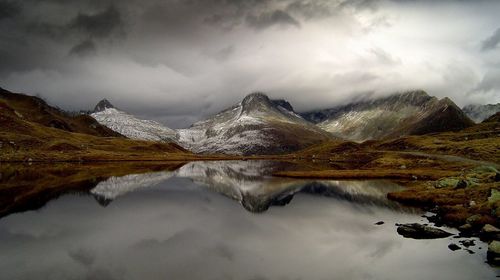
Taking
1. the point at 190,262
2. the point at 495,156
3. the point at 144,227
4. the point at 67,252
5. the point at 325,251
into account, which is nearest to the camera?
the point at 190,262

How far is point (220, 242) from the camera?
4397 cm

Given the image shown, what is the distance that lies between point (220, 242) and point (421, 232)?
927 inches

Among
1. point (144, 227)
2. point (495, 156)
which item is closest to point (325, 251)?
point (144, 227)

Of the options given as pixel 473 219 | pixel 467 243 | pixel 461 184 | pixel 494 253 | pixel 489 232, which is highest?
pixel 461 184

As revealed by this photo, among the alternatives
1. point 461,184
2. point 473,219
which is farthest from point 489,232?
point 461,184

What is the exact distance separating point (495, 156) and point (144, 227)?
16925 cm

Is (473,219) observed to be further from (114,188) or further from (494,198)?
(114,188)

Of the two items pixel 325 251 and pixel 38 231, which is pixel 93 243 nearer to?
pixel 38 231

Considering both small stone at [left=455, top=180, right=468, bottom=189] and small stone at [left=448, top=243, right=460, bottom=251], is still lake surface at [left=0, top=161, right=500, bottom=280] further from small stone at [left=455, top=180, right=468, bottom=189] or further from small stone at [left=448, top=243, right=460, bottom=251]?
small stone at [left=455, top=180, right=468, bottom=189]

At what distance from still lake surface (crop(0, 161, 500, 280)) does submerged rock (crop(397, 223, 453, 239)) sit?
4.10 feet

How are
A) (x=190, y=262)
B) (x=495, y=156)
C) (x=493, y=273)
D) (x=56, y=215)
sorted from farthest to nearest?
(x=495, y=156) < (x=56, y=215) < (x=190, y=262) < (x=493, y=273)

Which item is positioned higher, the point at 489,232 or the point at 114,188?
the point at 489,232

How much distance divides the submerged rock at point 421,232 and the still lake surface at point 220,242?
1.25 m

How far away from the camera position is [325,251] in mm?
41312
